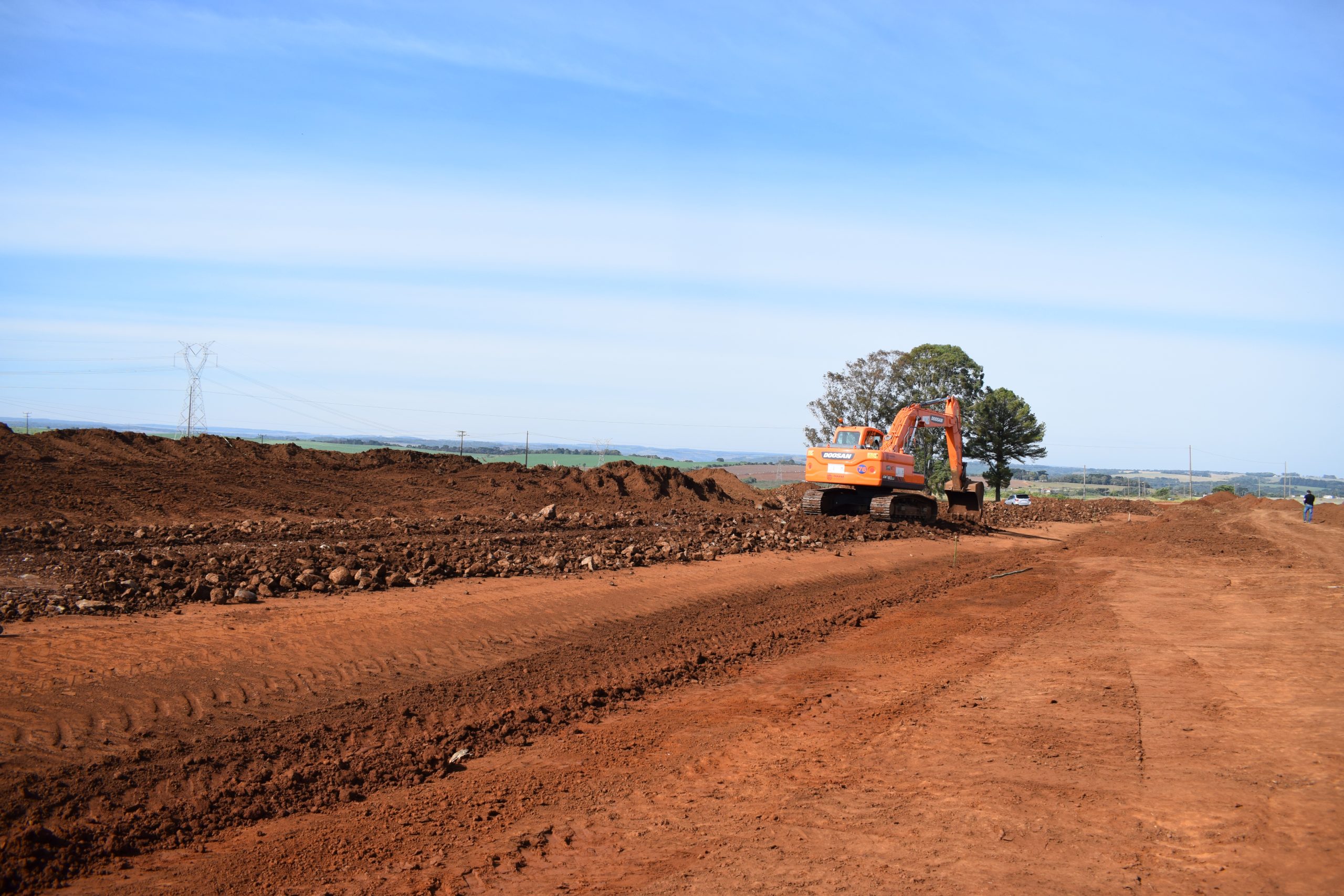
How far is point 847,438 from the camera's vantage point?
29.4 metres

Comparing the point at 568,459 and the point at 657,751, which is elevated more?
the point at 568,459

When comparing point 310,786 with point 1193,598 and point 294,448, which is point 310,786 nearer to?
point 1193,598

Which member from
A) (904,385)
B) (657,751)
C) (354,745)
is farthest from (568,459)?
(657,751)

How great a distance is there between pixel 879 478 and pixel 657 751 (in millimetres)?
20585

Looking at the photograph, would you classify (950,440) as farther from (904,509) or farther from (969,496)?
(904,509)

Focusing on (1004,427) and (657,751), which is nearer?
(657,751)

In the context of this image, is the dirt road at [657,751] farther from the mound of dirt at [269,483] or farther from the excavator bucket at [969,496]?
the excavator bucket at [969,496]

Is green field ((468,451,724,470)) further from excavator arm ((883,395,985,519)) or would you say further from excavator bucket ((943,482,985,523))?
excavator bucket ((943,482,985,523))

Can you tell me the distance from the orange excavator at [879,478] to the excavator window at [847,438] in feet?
0.07

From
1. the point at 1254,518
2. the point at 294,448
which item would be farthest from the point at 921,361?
the point at 294,448

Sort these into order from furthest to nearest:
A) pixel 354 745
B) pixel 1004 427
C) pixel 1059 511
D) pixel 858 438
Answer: pixel 1004 427
pixel 1059 511
pixel 858 438
pixel 354 745

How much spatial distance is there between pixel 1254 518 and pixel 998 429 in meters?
21.8

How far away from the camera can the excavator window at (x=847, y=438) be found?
2914cm

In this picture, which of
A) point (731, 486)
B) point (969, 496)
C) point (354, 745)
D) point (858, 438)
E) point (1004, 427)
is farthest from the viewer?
point (1004, 427)
